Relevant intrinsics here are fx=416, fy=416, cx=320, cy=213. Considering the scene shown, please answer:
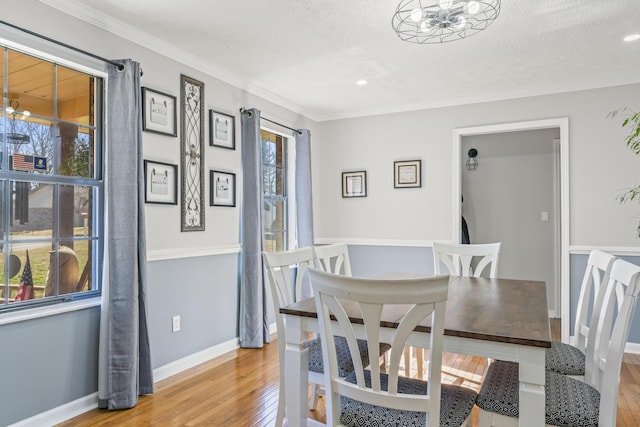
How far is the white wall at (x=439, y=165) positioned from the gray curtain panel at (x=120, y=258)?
2741mm

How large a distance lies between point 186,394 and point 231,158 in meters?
1.91

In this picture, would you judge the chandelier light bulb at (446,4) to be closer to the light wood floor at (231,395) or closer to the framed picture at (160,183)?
the framed picture at (160,183)

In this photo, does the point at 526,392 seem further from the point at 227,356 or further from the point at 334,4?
the point at 227,356

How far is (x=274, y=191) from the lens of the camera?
4.42m

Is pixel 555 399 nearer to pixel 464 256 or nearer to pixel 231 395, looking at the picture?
pixel 464 256

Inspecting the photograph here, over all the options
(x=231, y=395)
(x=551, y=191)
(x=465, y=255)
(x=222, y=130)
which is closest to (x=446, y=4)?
(x=465, y=255)

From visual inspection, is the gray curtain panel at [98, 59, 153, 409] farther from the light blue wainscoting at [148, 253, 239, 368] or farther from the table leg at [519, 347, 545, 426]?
the table leg at [519, 347, 545, 426]

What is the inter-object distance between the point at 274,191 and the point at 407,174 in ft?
4.85

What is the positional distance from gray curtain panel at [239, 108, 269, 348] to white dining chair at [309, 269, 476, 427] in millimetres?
2221

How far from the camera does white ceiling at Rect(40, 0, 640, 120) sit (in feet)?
8.16

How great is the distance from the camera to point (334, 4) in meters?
2.42

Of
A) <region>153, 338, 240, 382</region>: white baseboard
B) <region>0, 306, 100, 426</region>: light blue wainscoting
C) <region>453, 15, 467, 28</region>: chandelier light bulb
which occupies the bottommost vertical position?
<region>153, 338, 240, 382</region>: white baseboard

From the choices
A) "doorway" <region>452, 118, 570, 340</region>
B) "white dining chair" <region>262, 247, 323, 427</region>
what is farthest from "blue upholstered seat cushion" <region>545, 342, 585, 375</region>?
"doorway" <region>452, 118, 570, 340</region>

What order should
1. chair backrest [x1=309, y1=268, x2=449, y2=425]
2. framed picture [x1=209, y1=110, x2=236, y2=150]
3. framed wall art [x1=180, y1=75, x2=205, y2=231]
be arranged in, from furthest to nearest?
framed picture [x1=209, y1=110, x2=236, y2=150] < framed wall art [x1=180, y1=75, x2=205, y2=231] < chair backrest [x1=309, y1=268, x2=449, y2=425]
